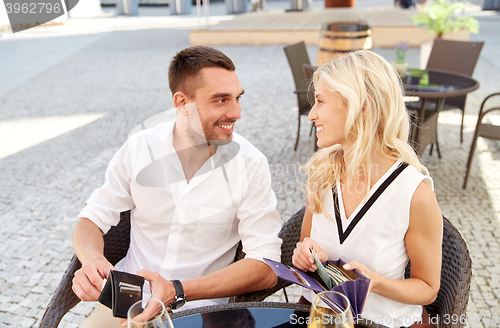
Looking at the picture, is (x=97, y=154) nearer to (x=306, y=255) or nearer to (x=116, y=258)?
(x=116, y=258)

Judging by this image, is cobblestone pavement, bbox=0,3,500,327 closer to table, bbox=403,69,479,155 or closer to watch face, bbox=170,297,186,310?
table, bbox=403,69,479,155

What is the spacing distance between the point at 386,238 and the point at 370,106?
421 millimetres

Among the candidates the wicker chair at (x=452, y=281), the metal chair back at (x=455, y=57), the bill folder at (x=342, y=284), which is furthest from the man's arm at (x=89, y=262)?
the metal chair back at (x=455, y=57)

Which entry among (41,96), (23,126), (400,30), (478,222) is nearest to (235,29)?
(400,30)

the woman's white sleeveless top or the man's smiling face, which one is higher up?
the man's smiling face

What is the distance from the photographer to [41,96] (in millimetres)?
6355

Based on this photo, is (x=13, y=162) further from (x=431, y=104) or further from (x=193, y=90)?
(x=431, y=104)

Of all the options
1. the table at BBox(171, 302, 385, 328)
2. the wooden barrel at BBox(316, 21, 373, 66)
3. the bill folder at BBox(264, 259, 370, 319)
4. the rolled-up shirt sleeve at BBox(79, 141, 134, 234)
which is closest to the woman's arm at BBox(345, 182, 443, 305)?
the bill folder at BBox(264, 259, 370, 319)

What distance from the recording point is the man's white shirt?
4.94ft

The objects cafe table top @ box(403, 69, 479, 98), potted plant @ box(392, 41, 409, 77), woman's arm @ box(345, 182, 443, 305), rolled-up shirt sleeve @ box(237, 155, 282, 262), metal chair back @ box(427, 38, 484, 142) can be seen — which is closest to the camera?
woman's arm @ box(345, 182, 443, 305)

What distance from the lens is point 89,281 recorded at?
1.35 metres

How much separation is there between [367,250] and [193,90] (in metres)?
0.87

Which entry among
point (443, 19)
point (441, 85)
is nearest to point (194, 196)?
point (441, 85)

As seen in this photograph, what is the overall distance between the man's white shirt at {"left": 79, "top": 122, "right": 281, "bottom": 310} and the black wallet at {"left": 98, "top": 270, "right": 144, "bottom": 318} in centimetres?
41
